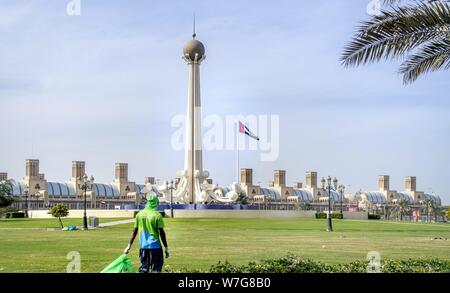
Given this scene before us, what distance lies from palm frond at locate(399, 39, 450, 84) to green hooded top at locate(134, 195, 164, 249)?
7.89 metres

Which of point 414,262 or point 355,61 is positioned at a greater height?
point 355,61

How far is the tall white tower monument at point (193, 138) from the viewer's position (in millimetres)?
74062

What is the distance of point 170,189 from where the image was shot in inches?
3081

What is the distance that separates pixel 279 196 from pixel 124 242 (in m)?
132

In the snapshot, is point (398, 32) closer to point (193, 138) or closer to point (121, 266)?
point (121, 266)

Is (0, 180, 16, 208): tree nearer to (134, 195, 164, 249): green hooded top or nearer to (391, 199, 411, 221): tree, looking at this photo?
(391, 199, 411, 221): tree

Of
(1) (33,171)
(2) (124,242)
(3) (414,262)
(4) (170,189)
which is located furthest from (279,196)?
(3) (414,262)

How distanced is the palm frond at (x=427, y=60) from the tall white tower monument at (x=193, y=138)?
56317 mm

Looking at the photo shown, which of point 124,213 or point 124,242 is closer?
point 124,242

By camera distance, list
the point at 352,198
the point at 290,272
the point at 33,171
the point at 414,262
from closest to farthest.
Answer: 1. the point at 290,272
2. the point at 414,262
3. the point at 33,171
4. the point at 352,198

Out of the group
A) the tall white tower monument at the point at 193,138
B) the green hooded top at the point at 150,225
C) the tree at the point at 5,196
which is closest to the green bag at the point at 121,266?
the green hooded top at the point at 150,225

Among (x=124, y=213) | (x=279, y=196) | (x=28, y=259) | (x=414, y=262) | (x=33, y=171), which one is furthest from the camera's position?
(x=279, y=196)

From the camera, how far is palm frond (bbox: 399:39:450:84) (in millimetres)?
16547
